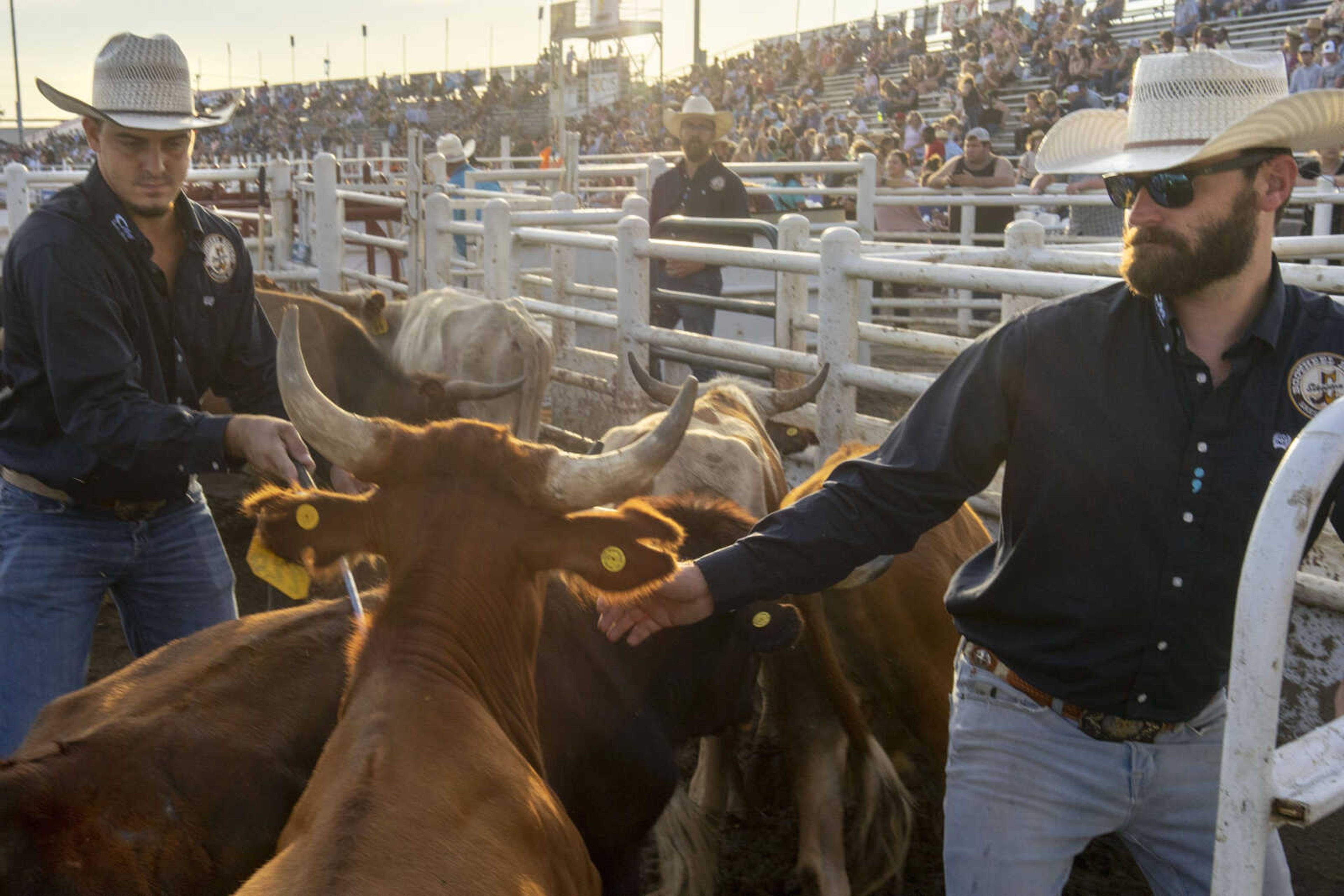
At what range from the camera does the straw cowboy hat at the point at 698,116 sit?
9.38 meters

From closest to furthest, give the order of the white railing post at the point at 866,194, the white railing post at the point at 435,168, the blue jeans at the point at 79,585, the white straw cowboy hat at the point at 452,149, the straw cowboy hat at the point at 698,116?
the blue jeans at the point at 79,585 < the straw cowboy hat at the point at 698,116 < the white railing post at the point at 866,194 < the white railing post at the point at 435,168 < the white straw cowboy hat at the point at 452,149

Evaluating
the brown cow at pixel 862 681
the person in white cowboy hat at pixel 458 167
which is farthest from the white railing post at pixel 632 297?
the person in white cowboy hat at pixel 458 167

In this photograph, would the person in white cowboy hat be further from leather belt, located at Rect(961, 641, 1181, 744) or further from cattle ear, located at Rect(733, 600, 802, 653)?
leather belt, located at Rect(961, 641, 1181, 744)

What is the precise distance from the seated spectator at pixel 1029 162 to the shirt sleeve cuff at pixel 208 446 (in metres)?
11.0

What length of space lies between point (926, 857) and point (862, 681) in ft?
2.35

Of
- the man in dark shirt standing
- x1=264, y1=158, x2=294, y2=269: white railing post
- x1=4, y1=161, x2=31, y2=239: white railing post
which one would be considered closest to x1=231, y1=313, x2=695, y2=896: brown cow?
the man in dark shirt standing

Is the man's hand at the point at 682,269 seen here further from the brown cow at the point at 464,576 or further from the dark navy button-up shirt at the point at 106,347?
the brown cow at the point at 464,576

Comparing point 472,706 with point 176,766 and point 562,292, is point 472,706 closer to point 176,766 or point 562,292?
point 176,766

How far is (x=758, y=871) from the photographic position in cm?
423

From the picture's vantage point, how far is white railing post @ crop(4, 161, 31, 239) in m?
11.6

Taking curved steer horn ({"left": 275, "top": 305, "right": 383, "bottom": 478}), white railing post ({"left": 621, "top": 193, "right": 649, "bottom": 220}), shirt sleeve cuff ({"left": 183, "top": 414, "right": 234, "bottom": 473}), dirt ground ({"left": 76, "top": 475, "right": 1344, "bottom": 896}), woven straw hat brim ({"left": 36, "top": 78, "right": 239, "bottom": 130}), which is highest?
woven straw hat brim ({"left": 36, "top": 78, "right": 239, "bottom": 130})

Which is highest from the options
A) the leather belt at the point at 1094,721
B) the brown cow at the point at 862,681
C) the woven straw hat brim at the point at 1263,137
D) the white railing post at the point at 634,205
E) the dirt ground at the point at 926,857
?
the woven straw hat brim at the point at 1263,137

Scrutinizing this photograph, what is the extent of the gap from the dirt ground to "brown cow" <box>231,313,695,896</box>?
5.45ft

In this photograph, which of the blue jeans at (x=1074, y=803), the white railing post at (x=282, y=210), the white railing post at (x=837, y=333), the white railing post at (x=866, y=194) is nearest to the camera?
the blue jeans at (x=1074, y=803)
